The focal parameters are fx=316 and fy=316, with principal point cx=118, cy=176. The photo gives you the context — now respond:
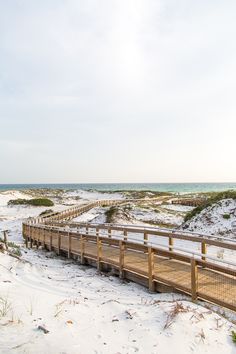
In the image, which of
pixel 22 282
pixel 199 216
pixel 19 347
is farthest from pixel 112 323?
pixel 199 216

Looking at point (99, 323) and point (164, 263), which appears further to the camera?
point (164, 263)

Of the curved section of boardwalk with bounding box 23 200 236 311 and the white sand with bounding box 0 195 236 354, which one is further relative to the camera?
the curved section of boardwalk with bounding box 23 200 236 311

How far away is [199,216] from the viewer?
65.2ft

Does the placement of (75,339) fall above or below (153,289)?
above

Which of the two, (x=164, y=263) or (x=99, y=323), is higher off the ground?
(x=99, y=323)

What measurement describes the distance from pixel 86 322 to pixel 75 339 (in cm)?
72

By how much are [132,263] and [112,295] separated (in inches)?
95.6

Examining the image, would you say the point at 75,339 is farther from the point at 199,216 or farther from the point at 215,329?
the point at 199,216

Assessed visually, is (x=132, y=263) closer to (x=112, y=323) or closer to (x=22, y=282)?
(x=22, y=282)

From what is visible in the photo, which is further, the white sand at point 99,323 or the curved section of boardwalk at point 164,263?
the curved section of boardwalk at point 164,263

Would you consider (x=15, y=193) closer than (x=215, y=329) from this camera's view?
No

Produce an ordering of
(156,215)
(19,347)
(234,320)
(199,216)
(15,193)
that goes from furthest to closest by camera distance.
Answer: (15,193) → (156,215) → (199,216) → (234,320) → (19,347)

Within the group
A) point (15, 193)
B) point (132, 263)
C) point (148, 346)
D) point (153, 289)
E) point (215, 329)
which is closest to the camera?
point (148, 346)

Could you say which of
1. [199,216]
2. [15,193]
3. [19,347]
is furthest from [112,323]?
[15,193]
